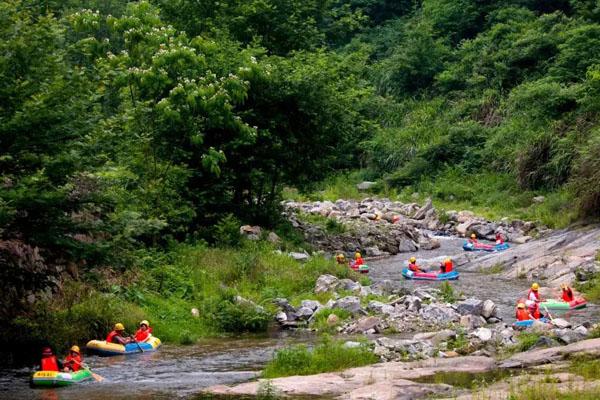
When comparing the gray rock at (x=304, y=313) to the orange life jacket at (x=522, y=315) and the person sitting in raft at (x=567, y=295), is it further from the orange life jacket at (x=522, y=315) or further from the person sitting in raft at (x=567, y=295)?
the person sitting in raft at (x=567, y=295)

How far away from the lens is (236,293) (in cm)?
1938

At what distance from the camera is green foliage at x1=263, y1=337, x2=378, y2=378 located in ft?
43.4

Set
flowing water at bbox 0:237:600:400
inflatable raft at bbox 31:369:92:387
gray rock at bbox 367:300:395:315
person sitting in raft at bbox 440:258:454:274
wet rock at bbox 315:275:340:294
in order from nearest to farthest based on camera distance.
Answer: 1. flowing water at bbox 0:237:600:400
2. inflatable raft at bbox 31:369:92:387
3. gray rock at bbox 367:300:395:315
4. wet rock at bbox 315:275:340:294
5. person sitting in raft at bbox 440:258:454:274

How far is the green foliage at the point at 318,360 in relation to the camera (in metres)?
13.2

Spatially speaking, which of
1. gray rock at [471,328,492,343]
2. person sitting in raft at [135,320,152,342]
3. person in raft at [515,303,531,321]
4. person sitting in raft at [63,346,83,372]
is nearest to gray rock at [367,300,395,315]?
person in raft at [515,303,531,321]

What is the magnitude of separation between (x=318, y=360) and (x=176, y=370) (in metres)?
2.53

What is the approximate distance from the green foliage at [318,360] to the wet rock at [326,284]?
263 inches

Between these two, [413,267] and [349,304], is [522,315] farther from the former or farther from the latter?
[413,267]

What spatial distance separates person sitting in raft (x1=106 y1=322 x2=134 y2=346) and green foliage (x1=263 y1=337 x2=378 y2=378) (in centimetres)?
339

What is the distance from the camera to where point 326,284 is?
21109 millimetres

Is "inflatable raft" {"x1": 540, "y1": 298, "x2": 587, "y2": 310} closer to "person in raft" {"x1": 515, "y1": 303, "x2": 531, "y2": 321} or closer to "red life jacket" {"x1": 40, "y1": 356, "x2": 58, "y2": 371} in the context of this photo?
"person in raft" {"x1": 515, "y1": 303, "x2": 531, "y2": 321}

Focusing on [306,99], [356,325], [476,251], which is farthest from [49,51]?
[476,251]

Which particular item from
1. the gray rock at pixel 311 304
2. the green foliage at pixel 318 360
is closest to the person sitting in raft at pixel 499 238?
the gray rock at pixel 311 304

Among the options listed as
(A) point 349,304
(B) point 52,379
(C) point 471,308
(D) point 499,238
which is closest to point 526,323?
(C) point 471,308
